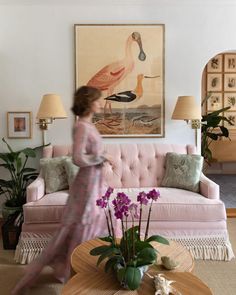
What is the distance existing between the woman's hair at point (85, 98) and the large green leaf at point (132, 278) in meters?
0.96

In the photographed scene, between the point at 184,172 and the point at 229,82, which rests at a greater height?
the point at 229,82

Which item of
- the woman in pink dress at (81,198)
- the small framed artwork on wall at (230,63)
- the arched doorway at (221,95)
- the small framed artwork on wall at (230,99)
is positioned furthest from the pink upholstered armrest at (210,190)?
the small framed artwork on wall at (230,63)

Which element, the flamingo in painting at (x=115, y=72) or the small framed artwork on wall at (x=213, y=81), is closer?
the flamingo in painting at (x=115, y=72)

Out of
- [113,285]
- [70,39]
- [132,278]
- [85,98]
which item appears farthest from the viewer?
[70,39]

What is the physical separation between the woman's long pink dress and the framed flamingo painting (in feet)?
5.53

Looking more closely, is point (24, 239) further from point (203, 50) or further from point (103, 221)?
point (203, 50)

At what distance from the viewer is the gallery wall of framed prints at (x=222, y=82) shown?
603 centimetres

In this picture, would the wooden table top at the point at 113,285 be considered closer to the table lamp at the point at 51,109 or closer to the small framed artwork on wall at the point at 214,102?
the table lamp at the point at 51,109

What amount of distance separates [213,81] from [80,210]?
4685 millimetres

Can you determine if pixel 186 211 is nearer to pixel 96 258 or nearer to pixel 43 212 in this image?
pixel 96 258

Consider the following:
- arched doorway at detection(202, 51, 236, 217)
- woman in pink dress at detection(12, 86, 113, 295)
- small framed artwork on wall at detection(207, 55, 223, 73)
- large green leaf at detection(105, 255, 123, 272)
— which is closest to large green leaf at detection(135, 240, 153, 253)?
large green leaf at detection(105, 255, 123, 272)

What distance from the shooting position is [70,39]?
3.74 m

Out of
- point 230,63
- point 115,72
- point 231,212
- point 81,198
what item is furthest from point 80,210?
point 230,63

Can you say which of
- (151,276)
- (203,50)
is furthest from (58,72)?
(151,276)
